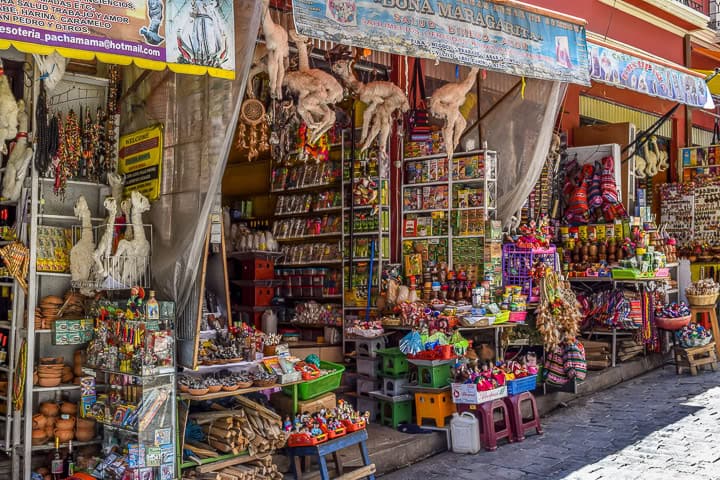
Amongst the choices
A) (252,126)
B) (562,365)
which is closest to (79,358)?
(252,126)

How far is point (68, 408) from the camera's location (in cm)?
553

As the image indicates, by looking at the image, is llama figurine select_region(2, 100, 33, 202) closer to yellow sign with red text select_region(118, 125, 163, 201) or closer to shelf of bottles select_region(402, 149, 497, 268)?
yellow sign with red text select_region(118, 125, 163, 201)

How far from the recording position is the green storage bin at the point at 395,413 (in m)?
7.36

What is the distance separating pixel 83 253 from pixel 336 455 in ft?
7.97

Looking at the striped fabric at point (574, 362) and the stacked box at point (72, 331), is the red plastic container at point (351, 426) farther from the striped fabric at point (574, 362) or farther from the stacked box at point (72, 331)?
the striped fabric at point (574, 362)

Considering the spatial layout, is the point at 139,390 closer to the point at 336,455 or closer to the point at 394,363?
the point at 336,455

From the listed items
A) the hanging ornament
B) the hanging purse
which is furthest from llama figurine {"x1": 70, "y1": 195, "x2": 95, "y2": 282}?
the hanging purse

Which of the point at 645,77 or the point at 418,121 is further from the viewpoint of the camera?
the point at 418,121

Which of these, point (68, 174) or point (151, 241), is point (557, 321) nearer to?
point (151, 241)

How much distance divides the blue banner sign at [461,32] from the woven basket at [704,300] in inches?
207

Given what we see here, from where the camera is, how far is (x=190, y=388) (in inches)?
208

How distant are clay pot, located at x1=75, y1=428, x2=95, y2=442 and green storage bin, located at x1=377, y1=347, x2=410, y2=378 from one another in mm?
2905

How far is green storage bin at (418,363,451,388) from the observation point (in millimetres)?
7211

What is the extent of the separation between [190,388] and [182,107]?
6.22 ft
